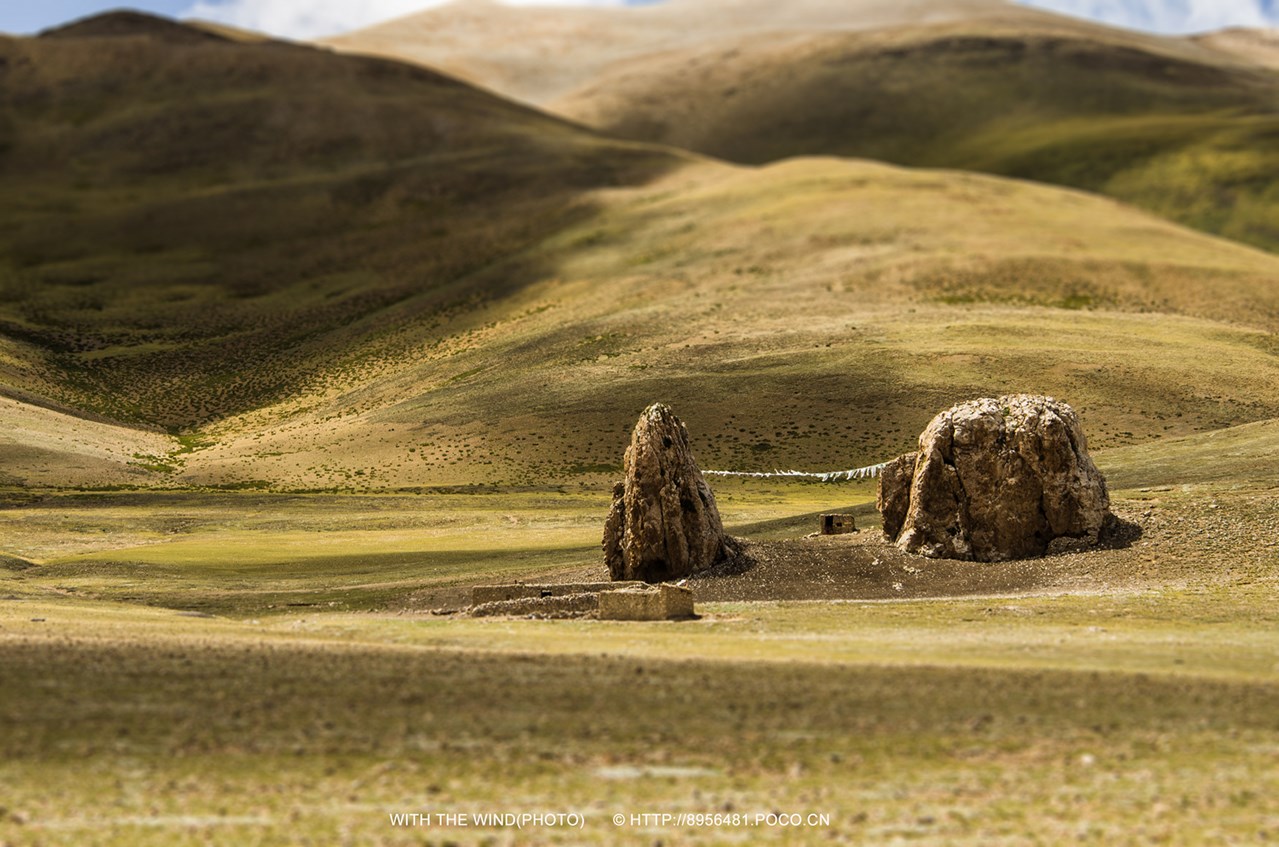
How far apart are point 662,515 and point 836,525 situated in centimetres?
764

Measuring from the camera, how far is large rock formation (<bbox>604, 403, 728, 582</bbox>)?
42219 mm

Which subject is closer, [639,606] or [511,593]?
[639,606]

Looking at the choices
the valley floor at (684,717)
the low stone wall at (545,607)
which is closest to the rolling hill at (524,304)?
the low stone wall at (545,607)

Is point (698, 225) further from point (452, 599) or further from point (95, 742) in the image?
point (95, 742)

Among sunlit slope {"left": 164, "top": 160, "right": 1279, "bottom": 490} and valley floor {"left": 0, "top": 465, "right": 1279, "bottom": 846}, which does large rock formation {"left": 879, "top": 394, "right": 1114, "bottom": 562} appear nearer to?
valley floor {"left": 0, "top": 465, "right": 1279, "bottom": 846}

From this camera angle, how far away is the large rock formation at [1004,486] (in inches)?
1681

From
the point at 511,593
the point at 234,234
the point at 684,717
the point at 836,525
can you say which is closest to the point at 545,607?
the point at 511,593

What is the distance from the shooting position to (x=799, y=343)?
4188 inches

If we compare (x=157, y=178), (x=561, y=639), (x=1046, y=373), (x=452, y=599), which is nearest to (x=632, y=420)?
(x=1046, y=373)

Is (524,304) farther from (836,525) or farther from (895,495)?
(895,495)

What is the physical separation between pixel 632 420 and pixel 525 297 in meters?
42.5

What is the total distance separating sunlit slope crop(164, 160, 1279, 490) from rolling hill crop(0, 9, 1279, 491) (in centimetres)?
34

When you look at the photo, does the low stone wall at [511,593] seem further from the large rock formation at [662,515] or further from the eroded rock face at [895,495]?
the eroded rock face at [895,495]

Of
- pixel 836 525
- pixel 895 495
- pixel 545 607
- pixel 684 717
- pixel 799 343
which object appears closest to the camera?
pixel 684 717
